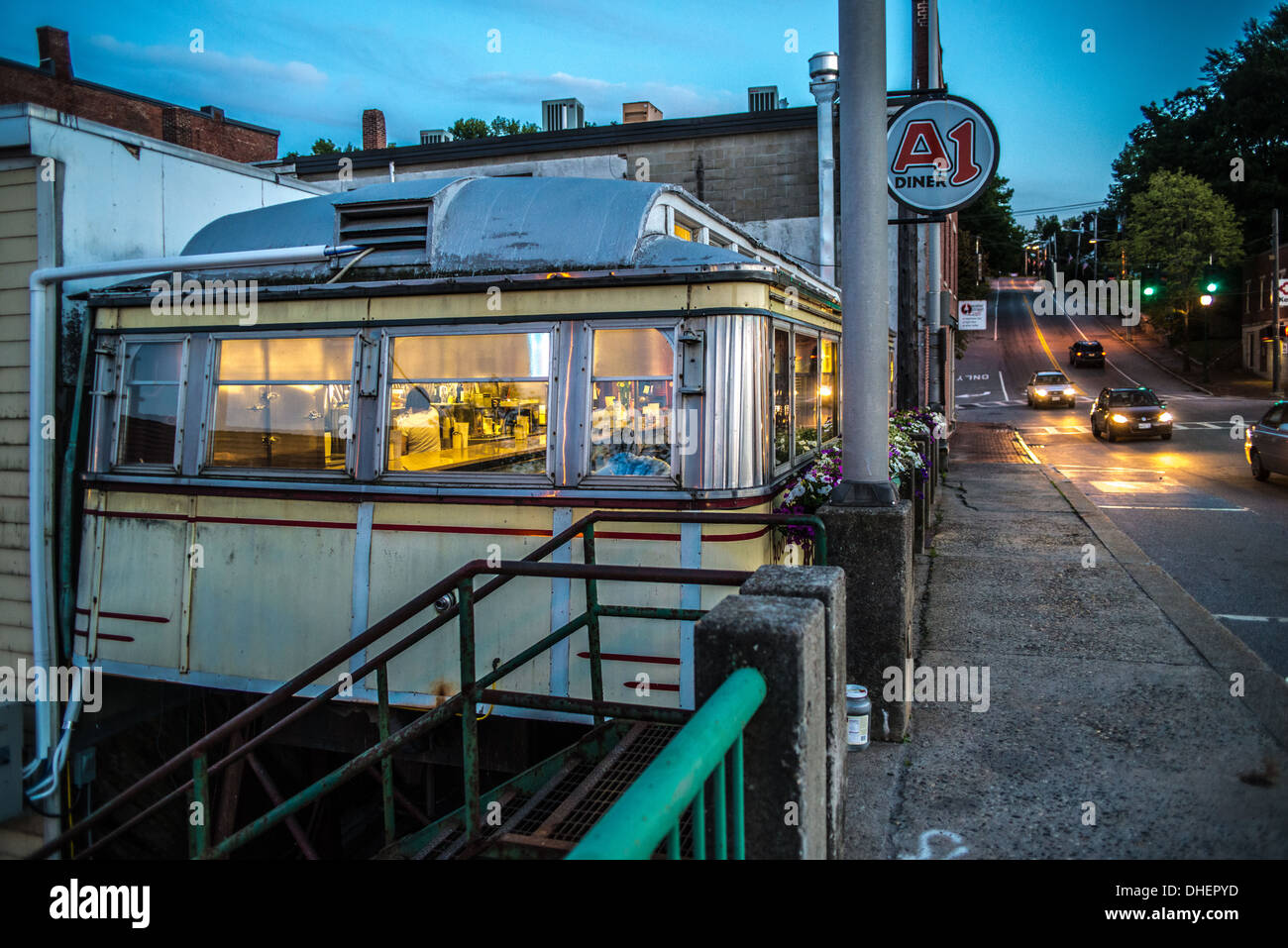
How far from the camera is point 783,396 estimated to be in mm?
6668

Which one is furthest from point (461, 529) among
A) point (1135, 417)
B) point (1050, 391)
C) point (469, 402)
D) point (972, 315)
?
point (1050, 391)

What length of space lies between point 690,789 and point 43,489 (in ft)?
23.8

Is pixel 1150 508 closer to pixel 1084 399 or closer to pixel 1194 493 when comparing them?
pixel 1194 493

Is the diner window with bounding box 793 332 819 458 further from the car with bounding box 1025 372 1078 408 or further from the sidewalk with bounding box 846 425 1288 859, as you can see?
the car with bounding box 1025 372 1078 408

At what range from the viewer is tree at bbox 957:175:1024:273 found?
2604 inches

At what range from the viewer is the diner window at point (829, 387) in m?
8.94

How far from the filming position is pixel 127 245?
Answer: 7922mm

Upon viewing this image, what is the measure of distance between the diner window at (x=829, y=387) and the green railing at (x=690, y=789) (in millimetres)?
6338

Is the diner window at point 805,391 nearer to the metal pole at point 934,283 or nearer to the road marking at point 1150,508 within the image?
the road marking at point 1150,508
